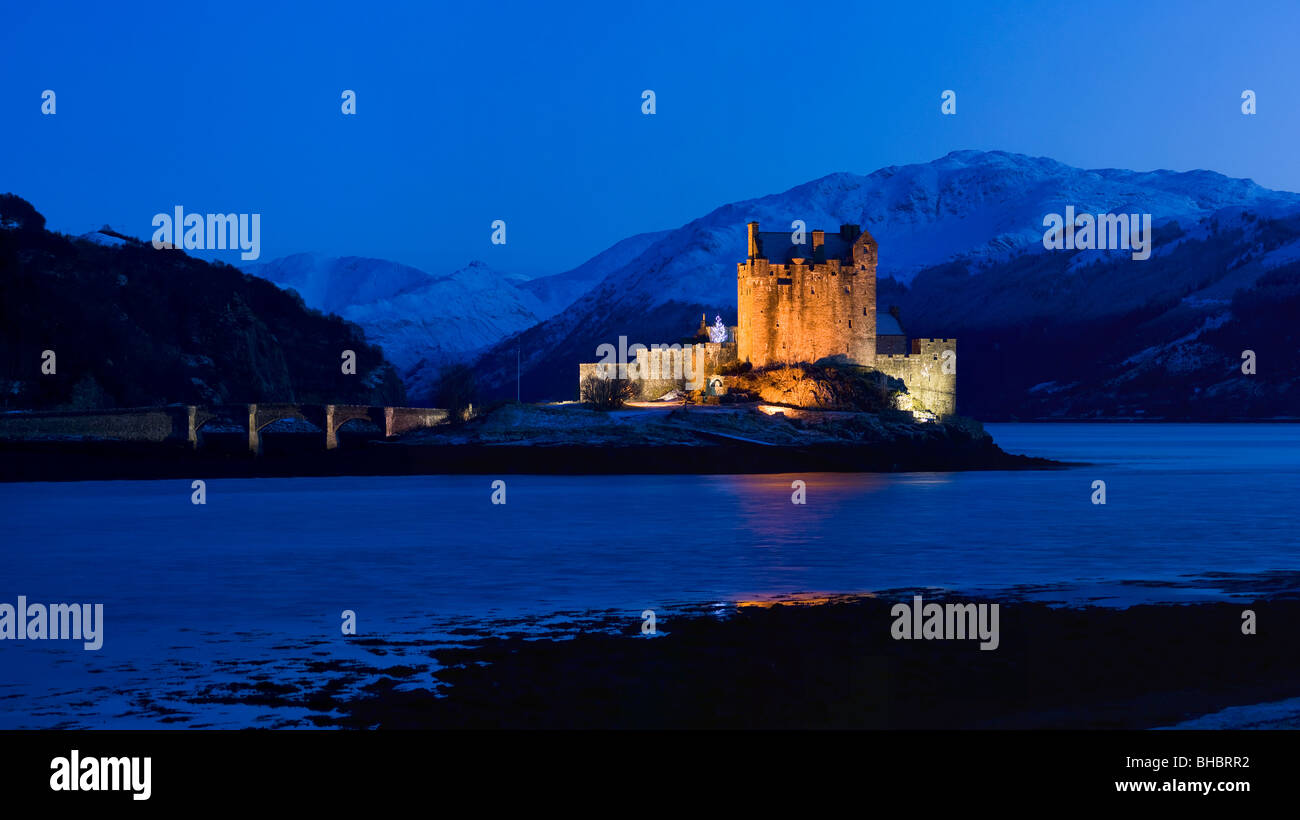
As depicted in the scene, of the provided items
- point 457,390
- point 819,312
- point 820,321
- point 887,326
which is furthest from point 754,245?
point 457,390

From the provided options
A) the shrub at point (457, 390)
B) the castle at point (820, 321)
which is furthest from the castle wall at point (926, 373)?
the shrub at point (457, 390)

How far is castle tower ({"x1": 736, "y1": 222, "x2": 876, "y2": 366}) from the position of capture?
346 ft

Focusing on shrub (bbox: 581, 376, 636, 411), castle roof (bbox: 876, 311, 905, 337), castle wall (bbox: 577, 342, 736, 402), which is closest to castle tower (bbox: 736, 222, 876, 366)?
castle wall (bbox: 577, 342, 736, 402)

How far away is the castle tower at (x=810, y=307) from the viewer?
10556 centimetres

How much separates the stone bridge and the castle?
23.6m

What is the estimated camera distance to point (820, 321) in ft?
346

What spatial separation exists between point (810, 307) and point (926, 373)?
450 inches

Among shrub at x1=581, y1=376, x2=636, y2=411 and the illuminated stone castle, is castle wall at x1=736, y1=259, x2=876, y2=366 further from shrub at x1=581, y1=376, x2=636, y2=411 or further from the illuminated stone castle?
shrub at x1=581, y1=376, x2=636, y2=411

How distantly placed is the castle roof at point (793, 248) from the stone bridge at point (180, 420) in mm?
28994

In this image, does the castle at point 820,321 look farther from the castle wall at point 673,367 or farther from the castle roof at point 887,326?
the castle roof at point 887,326

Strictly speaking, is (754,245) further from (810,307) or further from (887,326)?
(887,326)

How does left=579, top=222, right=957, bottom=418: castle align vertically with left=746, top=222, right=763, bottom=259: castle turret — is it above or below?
below
